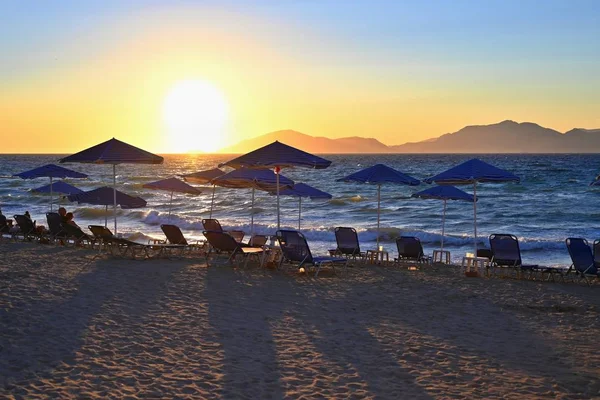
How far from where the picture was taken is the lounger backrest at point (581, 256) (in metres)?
11.1

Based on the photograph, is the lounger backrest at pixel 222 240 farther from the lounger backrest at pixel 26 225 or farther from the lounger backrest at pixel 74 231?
the lounger backrest at pixel 26 225

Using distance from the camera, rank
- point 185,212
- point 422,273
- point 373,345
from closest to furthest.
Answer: point 373,345 < point 422,273 < point 185,212

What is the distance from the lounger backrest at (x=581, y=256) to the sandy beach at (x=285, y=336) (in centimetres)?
36

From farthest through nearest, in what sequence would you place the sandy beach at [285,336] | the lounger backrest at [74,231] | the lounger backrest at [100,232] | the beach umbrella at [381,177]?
the lounger backrest at [74,231] < the lounger backrest at [100,232] < the beach umbrella at [381,177] < the sandy beach at [285,336]

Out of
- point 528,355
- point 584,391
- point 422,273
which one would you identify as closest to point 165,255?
point 422,273

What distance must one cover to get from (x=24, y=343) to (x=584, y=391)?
4.83 m

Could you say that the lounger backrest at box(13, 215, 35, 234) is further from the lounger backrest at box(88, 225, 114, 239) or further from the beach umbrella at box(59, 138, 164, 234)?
the beach umbrella at box(59, 138, 164, 234)

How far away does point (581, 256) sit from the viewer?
11.3 meters

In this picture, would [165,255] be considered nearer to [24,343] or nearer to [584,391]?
[24,343]

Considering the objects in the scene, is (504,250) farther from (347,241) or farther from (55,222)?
(55,222)

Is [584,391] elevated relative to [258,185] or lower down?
lower down

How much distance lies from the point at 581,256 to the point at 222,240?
6.00 meters

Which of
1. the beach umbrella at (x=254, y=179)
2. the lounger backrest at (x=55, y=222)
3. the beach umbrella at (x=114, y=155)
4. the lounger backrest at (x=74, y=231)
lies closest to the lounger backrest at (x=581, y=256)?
the beach umbrella at (x=254, y=179)

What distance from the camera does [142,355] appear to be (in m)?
6.00
